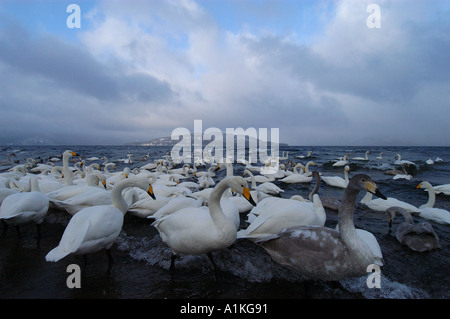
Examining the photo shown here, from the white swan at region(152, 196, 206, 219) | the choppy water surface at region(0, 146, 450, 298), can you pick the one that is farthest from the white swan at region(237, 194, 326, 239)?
the white swan at region(152, 196, 206, 219)

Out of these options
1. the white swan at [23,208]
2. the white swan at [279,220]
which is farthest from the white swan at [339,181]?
the white swan at [23,208]

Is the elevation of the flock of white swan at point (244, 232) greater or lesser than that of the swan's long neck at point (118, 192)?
lesser

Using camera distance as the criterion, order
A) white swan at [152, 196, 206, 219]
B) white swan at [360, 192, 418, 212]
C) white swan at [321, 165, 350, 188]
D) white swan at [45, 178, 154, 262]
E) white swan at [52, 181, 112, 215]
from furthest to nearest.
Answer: white swan at [321, 165, 350, 188] → white swan at [360, 192, 418, 212] → white swan at [52, 181, 112, 215] → white swan at [152, 196, 206, 219] → white swan at [45, 178, 154, 262]

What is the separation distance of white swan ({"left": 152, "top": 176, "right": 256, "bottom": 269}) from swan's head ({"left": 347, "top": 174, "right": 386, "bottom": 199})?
5.13 feet

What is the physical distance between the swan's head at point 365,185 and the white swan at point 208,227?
61.6 inches

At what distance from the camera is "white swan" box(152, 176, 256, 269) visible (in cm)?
379

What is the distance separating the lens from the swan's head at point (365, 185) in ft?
11.2

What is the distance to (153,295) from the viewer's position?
12.1 feet

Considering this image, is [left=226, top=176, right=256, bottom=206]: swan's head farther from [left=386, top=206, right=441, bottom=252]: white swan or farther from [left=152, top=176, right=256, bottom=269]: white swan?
[left=386, top=206, right=441, bottom=252]: white swan

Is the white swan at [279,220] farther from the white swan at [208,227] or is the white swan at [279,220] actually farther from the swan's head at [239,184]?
the swan's head at [239,184]

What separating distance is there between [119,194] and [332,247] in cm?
403

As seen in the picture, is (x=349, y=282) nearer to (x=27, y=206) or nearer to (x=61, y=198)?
(x=27, y=206)
